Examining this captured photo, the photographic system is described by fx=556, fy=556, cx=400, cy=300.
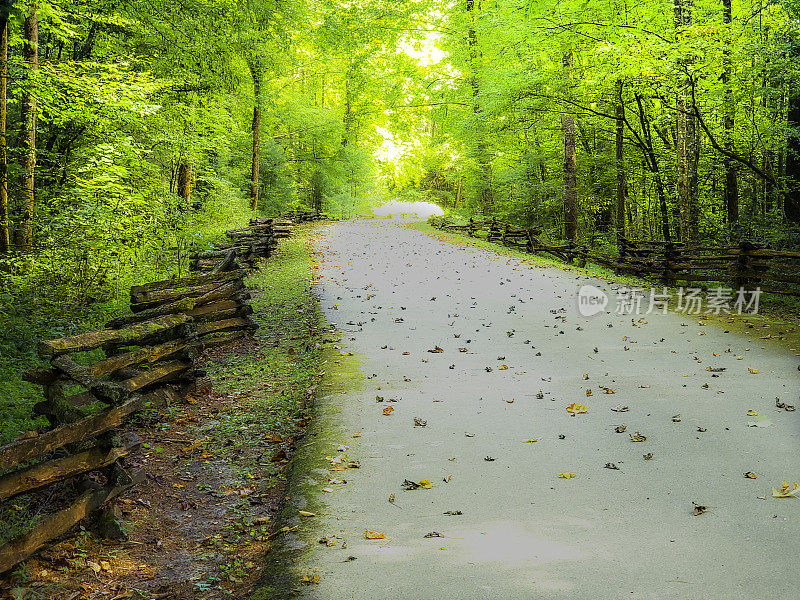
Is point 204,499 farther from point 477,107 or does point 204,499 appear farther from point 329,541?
point 477,107

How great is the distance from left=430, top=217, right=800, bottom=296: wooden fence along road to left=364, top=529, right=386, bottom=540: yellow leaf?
1126 cm

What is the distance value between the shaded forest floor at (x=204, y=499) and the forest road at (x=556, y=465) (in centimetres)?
43

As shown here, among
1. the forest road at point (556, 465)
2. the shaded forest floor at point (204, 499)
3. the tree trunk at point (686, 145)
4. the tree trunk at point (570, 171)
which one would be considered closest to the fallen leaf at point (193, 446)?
the shaded forest floor at point (204, 499)

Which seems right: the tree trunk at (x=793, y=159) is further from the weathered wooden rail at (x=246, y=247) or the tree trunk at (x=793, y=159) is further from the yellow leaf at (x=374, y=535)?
the yellow leaf at (x=374, y=535)

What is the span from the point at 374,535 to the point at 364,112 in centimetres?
3054

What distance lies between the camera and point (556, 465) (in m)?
4.89

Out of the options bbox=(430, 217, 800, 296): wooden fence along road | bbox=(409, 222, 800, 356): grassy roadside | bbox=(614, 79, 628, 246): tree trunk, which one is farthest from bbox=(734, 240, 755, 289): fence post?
bbox=(614, 79, 628, 246): tree trunk

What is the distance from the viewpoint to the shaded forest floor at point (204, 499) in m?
3.35

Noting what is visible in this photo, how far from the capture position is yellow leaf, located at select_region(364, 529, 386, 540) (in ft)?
12.5

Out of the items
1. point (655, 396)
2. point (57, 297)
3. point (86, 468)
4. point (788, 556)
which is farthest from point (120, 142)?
point (788, 556)

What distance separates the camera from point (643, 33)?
14.5 m

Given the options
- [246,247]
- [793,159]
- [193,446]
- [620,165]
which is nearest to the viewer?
[193,446]

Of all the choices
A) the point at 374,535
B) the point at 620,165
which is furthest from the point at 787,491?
the point at 620,165

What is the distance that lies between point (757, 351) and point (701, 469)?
481cm
